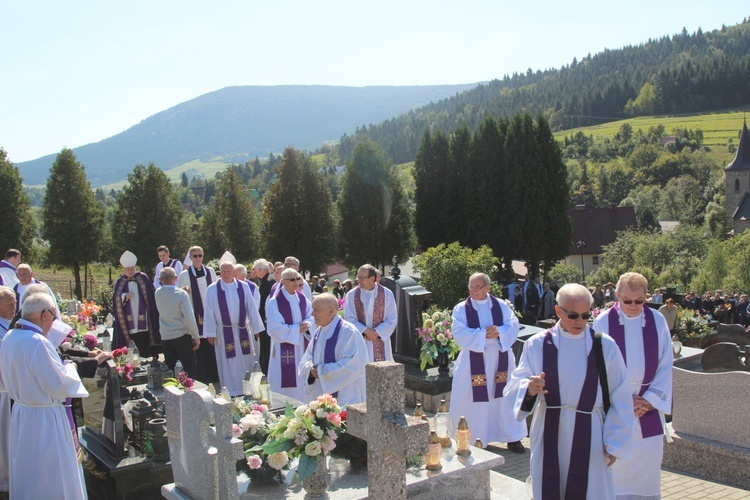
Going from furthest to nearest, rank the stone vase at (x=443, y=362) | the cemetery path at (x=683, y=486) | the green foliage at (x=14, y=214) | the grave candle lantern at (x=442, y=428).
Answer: the green foliage at (x=14, y=214)
the stone vase at (x=443, y=362)
the cemetery path at (x=683, y=486)
the grave candle lantern at (x=442, y=428)

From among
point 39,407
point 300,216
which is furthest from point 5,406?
point 300,216

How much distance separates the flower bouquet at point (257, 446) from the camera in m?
5.45

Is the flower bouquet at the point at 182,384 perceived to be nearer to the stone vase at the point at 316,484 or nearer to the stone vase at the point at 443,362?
the stone vase at the point at 316,484

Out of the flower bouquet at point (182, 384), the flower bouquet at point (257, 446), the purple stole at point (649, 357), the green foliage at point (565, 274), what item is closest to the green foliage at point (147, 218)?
the green foliage at point (565, 274)

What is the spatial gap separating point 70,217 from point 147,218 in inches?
218

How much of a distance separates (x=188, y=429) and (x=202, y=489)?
465 mm

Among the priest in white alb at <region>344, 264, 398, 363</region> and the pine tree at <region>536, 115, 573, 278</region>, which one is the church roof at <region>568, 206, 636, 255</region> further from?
the priest in white alb at <region>344, 264, 398, 363</region>

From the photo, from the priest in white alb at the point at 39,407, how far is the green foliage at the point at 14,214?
29.3 metres

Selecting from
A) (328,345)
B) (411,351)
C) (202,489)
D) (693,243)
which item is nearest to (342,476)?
(202,489)

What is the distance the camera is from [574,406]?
476cm

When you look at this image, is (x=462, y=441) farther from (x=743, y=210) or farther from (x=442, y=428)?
(x=743, y=210)

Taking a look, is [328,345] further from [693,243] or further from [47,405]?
Result: [693,243]

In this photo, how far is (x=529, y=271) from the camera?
4384cm

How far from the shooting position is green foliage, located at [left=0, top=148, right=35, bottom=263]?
32562 mm
